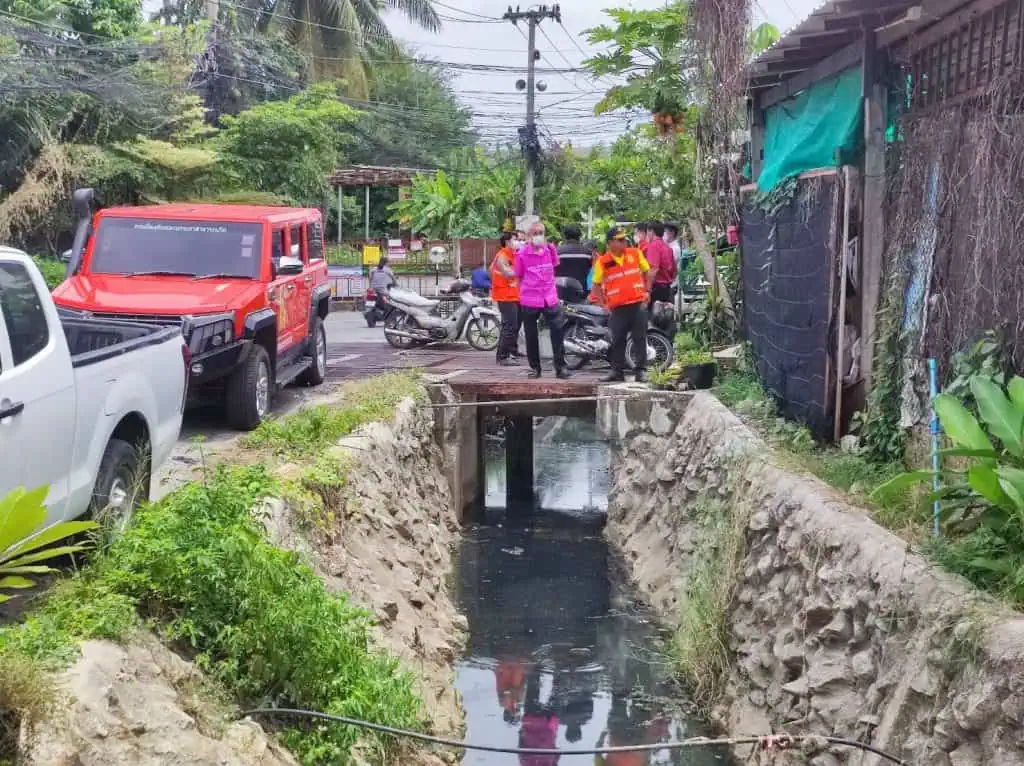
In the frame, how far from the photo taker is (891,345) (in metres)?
7.93

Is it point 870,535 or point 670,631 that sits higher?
point 870,535

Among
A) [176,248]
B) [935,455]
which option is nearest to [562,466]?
[176,248]

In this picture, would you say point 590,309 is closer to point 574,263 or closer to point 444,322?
point 574,263

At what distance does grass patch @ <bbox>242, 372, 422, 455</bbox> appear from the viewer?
388 inches

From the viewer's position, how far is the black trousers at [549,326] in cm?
1398

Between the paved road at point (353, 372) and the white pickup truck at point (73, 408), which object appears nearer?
the white pickup truck at point (73, 408)

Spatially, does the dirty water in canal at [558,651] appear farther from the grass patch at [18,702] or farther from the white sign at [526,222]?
the grass patch at [18,702]

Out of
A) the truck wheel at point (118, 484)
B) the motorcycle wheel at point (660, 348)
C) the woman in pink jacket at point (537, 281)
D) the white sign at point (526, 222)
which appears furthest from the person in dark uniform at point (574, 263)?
the truck wheel at point (118, 484)

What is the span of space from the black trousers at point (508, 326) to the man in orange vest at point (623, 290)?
1.38 m

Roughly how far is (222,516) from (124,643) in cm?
119

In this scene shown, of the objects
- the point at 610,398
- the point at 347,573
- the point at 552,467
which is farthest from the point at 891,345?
the point at 552,467

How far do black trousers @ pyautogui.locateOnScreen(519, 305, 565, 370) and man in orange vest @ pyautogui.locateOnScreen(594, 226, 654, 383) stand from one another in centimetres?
60

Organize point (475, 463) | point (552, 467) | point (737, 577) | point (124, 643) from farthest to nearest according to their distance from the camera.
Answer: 1. point (552, 467)
2. point (475, 463)
3. point (737, 577)
4. point (124, 643)

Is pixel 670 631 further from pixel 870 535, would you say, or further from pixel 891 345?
pixel 870 535
